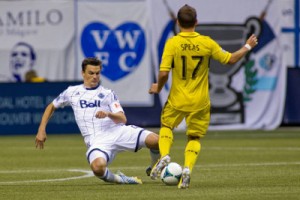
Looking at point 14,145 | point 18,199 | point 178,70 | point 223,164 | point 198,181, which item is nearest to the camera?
point 18,199

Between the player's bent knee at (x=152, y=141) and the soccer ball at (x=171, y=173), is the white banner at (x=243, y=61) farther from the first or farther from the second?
the soccer ball at (x=171, y=173)

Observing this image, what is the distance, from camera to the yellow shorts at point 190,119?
12008mm

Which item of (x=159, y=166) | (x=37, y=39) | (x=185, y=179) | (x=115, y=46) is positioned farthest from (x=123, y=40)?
(x=185, y=179)

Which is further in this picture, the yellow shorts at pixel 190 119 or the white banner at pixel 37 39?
the white banner at pixel 37 39

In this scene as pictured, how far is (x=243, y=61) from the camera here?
27078 mm

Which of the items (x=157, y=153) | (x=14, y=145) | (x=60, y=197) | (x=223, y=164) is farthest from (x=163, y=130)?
(x=14, y=145)

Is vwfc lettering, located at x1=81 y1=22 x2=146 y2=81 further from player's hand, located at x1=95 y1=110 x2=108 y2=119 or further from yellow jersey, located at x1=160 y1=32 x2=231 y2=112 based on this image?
player's hand, located at x1=95 y1=110 x2=108 y2=119

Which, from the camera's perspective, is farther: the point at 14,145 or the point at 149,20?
the point at 149,20

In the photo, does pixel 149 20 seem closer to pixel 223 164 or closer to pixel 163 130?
pixel 223 164

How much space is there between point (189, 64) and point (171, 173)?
1.23 metres

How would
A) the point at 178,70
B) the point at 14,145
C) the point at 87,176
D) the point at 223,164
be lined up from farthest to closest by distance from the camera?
the point at 14,145
the point at 223,164
the point at 87,176
the point at 178,70

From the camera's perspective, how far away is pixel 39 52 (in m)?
27.2

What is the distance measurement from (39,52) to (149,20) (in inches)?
113

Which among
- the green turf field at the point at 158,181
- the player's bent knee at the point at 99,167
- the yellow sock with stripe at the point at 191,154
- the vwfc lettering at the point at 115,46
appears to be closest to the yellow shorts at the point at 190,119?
the yellow sock with stripe at the point at 191,154
